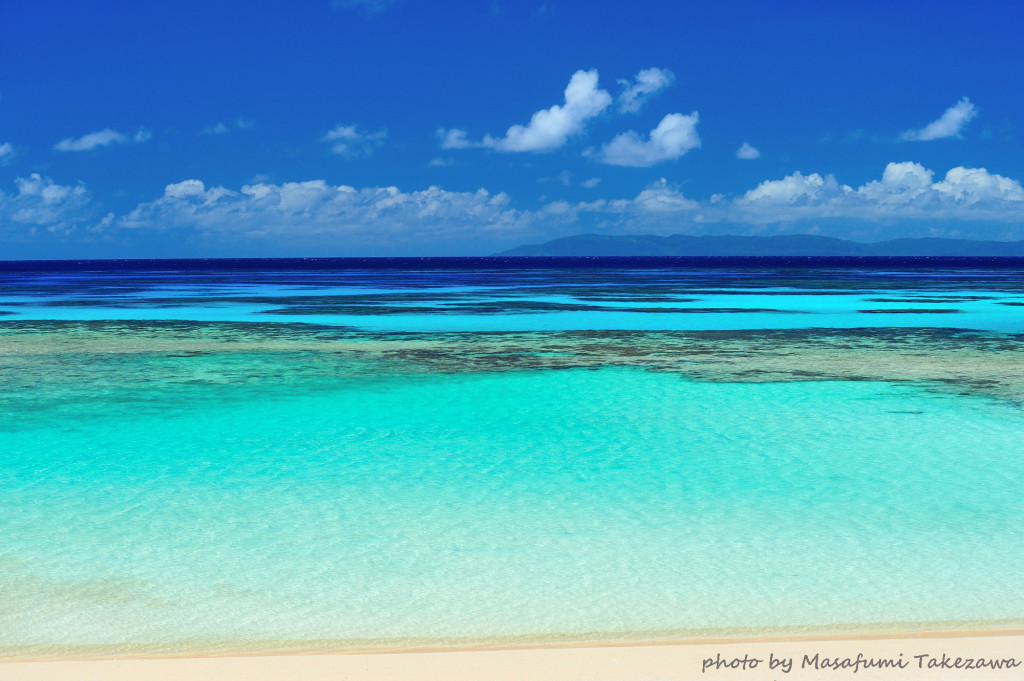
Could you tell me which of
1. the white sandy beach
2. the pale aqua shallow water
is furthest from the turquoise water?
the white sandy beach

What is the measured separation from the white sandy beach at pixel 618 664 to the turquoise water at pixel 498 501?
32cm

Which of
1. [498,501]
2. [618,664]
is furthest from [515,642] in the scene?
[498,501]

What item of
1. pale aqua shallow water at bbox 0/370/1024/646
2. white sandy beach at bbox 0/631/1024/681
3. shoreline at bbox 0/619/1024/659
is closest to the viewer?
white sandy beach at bbox 0/631/1024/681

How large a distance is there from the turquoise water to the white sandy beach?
32 cm

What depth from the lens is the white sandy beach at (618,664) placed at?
4719 millimetres

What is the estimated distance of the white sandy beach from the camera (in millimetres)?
4719

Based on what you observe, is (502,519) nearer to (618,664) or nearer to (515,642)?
(515,642)

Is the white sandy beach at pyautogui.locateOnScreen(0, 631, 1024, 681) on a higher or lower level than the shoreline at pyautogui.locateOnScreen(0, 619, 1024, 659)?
higher

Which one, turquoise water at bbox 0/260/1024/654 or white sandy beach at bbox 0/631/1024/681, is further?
turquoise water at bbox 0/260/1024/654

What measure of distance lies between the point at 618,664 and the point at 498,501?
11.3 feet

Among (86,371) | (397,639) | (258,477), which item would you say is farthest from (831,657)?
(86,371)

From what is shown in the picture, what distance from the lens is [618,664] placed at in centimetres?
483

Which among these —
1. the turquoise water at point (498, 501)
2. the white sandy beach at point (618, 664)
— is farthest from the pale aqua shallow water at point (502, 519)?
the white sandy beach at point (618, 664)

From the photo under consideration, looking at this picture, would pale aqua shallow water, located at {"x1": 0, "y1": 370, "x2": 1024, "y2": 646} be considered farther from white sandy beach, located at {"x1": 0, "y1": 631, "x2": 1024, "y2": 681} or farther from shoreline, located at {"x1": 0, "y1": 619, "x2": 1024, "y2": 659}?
white sandy beach, located at {"x1": 0, "y1": 631, "x2": 1024, "y2": 681}
